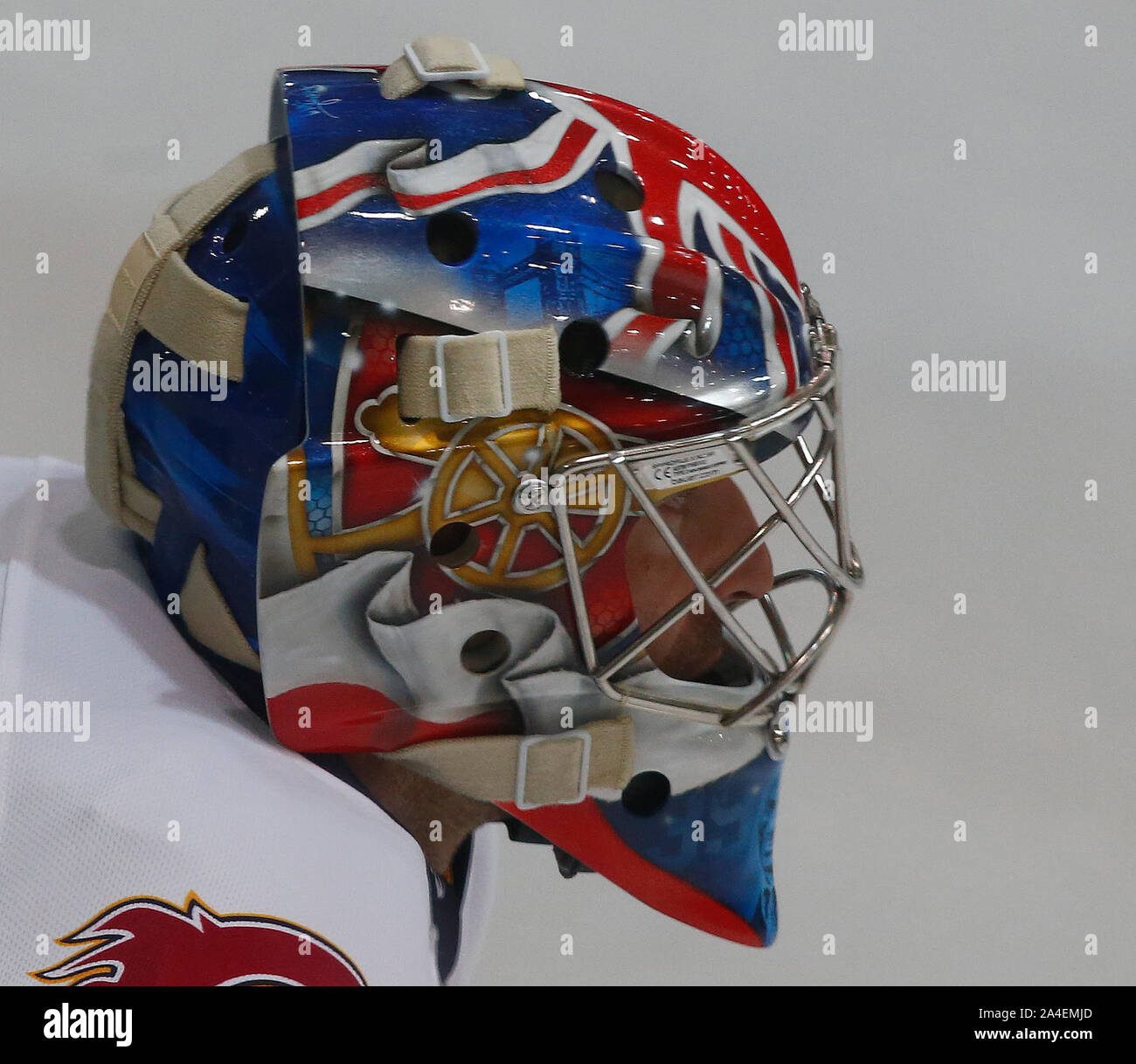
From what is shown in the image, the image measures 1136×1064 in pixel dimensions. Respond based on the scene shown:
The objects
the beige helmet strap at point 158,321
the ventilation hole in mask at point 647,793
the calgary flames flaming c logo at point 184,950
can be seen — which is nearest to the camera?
Answer: the calgary flames flaming c logo at point 184,950

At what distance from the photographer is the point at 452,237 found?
104 centimetres

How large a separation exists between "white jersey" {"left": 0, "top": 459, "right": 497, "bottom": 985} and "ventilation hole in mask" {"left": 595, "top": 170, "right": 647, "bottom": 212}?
483 mm

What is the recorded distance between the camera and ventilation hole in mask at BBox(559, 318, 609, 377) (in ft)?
3.43

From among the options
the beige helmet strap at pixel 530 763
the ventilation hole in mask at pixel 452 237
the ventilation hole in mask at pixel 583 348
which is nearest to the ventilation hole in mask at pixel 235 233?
the ventilation hole in mask at pixel 452 237

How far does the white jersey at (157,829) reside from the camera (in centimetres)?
95

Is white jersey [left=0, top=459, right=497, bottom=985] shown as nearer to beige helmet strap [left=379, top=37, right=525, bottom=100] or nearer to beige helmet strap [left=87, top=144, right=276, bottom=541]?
beige helmet strap [left=87, top=144, right=276, bottom=541]

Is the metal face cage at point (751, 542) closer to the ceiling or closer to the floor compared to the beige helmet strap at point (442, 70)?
closer to the floor

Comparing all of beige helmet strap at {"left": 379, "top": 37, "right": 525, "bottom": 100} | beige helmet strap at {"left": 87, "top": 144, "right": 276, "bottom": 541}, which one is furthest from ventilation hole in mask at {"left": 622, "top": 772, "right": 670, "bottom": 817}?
beige helmet strap at {"left": 379, "top": 37, "right": 525, "bottom": 100}

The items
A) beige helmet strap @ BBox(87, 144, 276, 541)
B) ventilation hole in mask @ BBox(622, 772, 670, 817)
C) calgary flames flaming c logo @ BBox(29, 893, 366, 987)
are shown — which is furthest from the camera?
ventilation hole in mask @ BBox(622, 772, 670, 817)

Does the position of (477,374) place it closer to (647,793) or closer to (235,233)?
(235,233)

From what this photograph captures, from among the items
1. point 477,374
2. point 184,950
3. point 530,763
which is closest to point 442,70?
point 477,374

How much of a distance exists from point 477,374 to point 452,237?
11 centimetres

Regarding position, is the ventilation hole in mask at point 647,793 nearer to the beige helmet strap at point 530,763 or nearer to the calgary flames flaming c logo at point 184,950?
the beige helmet strap at point 530,763

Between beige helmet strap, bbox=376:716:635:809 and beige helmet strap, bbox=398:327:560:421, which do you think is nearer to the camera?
beige helmet strap, bbox=398:327:560:421
